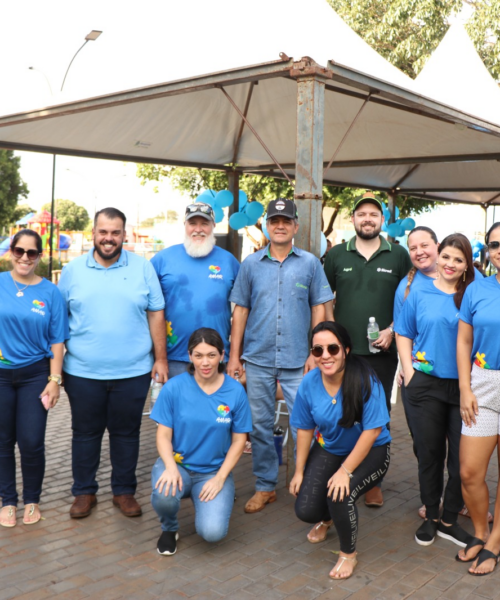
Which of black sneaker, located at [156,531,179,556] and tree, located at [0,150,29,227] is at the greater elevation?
tree, located at [0,150,29,227]

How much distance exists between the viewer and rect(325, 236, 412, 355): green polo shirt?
467 cm

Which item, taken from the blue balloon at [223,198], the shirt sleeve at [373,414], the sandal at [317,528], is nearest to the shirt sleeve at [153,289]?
the shirt sleeve at [373,414]

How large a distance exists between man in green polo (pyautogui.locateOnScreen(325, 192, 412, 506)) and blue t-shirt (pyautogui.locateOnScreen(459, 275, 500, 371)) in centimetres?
97

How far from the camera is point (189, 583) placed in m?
3.52

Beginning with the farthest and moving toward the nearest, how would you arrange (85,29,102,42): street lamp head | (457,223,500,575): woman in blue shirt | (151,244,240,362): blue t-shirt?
(85,29,102,42): street lamp head < (151,244,240,362): blue t-shirt < (457,223,500,575): woman in blue shirt

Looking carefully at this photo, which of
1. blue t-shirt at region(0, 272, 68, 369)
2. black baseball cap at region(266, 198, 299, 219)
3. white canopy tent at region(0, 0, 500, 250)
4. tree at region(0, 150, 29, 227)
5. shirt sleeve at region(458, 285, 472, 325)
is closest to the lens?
shirt sleeve at region(458, 285, 472, 325)

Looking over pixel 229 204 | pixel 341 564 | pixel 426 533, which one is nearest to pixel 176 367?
pixel 341 564

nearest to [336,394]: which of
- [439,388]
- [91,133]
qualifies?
[439,388]

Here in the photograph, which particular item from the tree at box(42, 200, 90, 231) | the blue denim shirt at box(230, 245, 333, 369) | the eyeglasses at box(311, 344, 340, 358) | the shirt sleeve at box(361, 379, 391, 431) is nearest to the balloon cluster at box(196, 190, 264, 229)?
the blue denim shirt at box(230, 245, 333, 369)

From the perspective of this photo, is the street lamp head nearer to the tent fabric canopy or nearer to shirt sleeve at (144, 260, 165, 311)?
the tent fabric canopy

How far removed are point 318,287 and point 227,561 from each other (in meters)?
1.88

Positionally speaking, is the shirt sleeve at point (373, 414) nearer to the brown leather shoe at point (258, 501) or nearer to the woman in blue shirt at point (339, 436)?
the woman in blue shirt at point (339, 436)

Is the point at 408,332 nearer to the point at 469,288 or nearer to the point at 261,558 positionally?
the point at 469,288

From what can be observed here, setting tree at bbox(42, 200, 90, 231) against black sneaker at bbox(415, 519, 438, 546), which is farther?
tree at bbox(42, 200, 90, 231)
